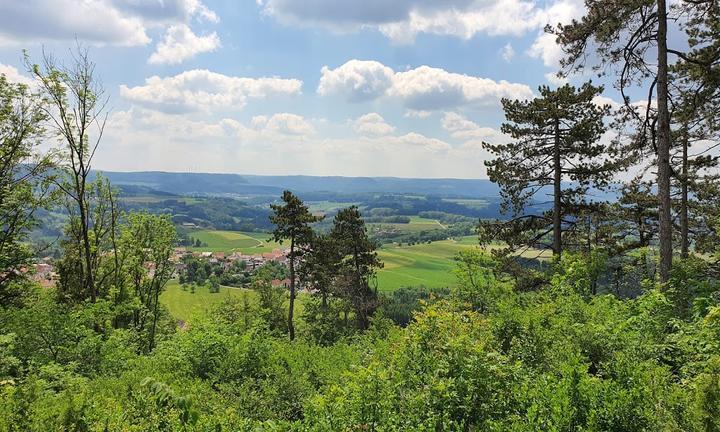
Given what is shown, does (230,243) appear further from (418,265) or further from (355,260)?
(355,260)

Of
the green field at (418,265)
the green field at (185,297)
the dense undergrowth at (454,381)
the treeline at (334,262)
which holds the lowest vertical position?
the green field at (418,265)

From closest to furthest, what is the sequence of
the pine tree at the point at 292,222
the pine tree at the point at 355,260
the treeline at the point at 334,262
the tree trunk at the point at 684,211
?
A: the tree trunk at the point at 684,211
the pine tree at the point at 292,222
the treeline at the point at 334,262
the pine tree at the point at 355,260

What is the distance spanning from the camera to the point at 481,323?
7.71 meters

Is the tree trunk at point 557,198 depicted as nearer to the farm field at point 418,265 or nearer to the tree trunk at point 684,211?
the tree trunk at point 684,211

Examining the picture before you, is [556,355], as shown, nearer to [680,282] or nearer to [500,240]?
[680,282]

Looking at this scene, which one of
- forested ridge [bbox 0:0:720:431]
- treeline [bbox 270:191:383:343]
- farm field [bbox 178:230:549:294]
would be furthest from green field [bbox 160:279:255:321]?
forested ridge [bbox 0:0:720:431]

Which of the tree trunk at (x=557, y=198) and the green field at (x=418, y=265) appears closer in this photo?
the tree trunk at (x=557, y=198)

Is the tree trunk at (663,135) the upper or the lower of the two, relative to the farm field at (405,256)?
upper

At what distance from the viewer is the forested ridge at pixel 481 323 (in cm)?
484

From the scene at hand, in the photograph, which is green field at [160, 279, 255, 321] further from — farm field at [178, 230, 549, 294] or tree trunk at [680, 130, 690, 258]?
tree trunk at [680, 130, 690, 258]

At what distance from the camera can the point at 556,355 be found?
623cm

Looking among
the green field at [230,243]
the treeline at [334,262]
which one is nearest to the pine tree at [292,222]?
the treeline at [334,262]

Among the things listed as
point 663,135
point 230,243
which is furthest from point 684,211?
point 230,243

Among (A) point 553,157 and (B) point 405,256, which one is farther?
(B) point 405,256
